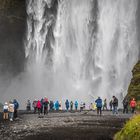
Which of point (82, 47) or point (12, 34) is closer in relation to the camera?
point (82, 47)

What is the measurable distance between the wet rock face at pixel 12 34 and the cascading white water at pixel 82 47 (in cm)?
176

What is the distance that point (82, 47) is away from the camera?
64.4m

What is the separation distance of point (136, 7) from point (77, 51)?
12.3 m

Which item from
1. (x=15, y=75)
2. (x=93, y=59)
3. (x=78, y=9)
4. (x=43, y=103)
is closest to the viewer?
(x=43, y=103)

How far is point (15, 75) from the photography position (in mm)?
71188

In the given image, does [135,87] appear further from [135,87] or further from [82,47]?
[82,47]

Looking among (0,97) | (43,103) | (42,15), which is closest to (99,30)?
(42,15)

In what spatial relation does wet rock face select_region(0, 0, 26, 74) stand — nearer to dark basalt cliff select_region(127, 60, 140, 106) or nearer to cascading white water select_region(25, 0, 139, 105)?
cascading white water select_region(25, 0, 139, 105)

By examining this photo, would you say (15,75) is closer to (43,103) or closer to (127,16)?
(127,16)

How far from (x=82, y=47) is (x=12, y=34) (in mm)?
13814

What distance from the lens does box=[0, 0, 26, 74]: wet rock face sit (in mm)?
66812

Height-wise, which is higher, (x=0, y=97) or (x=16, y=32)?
(x=16, y=32)

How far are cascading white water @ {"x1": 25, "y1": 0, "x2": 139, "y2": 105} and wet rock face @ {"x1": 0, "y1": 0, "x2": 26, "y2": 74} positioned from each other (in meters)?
1.76

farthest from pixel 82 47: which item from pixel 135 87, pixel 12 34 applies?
pixel 135 87
